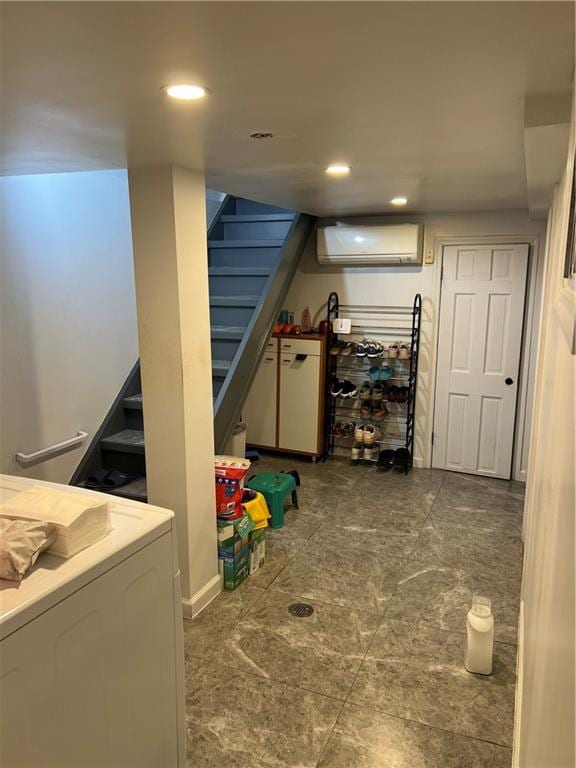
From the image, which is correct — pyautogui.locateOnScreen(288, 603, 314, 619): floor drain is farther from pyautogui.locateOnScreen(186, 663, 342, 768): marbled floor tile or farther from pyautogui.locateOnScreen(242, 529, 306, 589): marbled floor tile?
pyautogui.locateOnScreen(186, 663, 342, 768): marbled floor tile

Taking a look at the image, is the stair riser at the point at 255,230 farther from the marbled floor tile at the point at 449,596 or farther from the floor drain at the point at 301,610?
the floor drain at the point at 301,610

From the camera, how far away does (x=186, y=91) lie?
1.48 meters

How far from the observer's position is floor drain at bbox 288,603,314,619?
2.82 meters

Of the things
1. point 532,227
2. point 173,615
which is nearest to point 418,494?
point 532,227

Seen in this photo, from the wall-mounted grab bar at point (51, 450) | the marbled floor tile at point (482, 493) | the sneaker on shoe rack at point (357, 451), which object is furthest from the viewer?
the sneaker on shoe rack at point (357, 451)

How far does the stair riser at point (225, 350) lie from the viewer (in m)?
4.03

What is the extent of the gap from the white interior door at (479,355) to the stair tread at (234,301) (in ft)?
5.43

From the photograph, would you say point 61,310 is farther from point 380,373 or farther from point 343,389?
point 380,373

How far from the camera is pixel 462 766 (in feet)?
6.36

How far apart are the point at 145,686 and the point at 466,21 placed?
163 centimetres

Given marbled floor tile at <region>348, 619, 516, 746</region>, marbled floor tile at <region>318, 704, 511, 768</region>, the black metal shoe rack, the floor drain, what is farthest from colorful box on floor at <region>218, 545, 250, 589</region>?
the black metal shoe rack

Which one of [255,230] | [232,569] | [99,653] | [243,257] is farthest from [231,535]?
[255,230]

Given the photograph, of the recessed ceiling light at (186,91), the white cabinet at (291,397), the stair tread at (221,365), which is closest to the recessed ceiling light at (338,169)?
the recessed ceiling light at (186,91)

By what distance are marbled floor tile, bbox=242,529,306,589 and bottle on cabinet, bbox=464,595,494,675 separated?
1.14m
